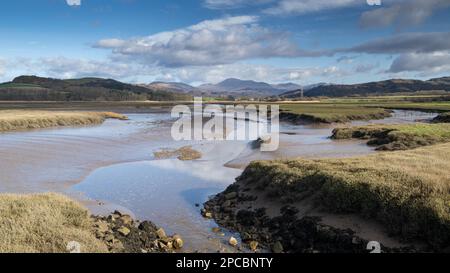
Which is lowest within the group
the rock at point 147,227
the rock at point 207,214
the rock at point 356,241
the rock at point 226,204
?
the rock at point 207,214

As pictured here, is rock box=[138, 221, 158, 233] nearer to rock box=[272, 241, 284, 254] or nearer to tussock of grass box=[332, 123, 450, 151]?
rock box=[272, 241, 284, 254]

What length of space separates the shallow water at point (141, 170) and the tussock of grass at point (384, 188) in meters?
4.48

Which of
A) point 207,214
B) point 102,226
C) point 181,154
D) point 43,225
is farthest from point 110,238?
point 181,154

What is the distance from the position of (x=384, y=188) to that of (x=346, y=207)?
62.9 inches

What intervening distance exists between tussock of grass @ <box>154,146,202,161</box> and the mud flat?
620 inches

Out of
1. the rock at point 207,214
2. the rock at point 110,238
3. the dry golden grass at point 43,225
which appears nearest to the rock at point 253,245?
the rock at point 207,214

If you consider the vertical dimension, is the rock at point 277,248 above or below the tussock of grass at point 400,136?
below

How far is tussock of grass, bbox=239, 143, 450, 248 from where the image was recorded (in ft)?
45.5

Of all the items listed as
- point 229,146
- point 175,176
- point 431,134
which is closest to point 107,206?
point 175,176

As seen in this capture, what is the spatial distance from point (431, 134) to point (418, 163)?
26.5 m

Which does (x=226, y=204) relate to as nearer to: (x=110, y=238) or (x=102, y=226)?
(x=102, y=226)

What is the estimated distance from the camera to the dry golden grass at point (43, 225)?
41.6 feet

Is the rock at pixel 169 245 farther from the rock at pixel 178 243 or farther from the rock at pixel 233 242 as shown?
the rock at pixel 233 242
